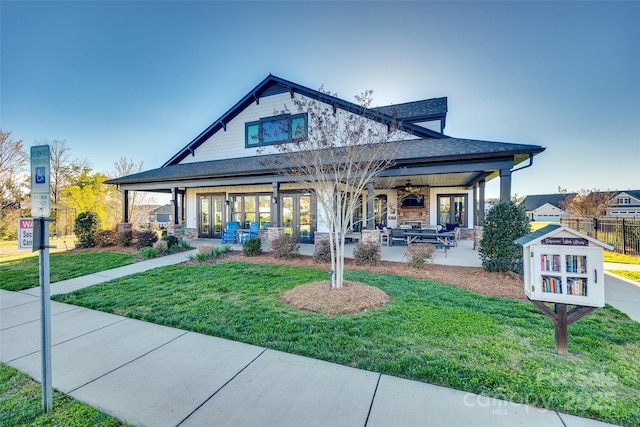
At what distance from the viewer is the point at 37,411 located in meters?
2.19

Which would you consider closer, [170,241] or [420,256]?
[420,256]

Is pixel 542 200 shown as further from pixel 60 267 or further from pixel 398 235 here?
pixel 60 267

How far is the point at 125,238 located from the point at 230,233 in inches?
176

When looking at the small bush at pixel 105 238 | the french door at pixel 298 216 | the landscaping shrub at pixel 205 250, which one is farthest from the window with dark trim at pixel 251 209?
the small bush at pixel 105 238

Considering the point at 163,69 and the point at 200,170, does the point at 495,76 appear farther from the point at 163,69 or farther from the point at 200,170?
the point at 163,69

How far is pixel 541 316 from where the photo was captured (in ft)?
13.1

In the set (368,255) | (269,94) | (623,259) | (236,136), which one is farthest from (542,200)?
(236,136)

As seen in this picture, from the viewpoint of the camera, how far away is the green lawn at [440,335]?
7.84 feet

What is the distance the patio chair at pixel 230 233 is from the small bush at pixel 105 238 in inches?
188

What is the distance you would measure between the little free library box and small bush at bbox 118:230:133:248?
550 inches

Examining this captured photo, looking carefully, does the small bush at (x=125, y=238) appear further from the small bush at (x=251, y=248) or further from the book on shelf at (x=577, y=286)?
the book on shelf at (x=577, y=286)

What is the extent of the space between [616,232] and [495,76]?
8.39m

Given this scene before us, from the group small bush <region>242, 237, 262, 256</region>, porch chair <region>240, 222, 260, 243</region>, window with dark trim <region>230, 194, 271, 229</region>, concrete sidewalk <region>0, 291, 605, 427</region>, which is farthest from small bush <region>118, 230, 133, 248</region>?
concrete sidewalk <region>0, 291, 605, 427</region>

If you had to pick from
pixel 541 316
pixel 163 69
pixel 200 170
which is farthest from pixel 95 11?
pixel 541 316
